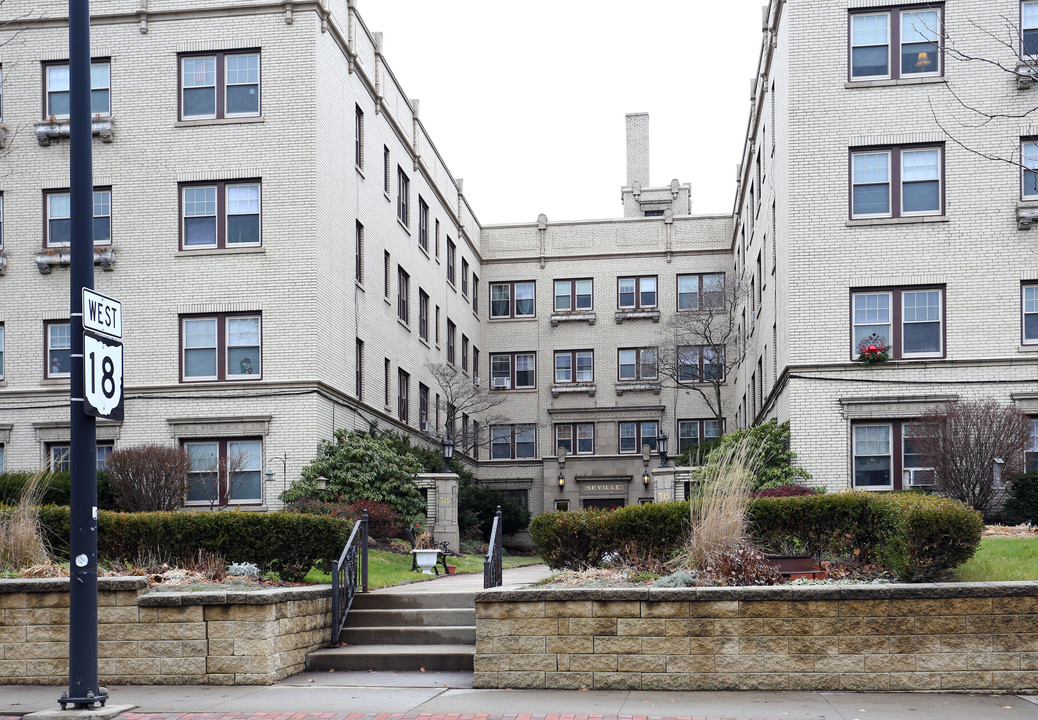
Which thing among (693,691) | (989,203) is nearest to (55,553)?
(693,691)

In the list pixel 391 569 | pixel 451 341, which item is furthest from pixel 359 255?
pixel 451 341

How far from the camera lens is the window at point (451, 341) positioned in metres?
42.7

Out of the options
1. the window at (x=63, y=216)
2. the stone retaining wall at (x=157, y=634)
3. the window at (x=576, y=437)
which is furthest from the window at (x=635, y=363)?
the stone retaining wall at (x=157, y=634)

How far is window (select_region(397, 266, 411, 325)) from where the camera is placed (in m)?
34.8

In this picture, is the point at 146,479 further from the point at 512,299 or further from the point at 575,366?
the point at 512,299

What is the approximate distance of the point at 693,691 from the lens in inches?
411

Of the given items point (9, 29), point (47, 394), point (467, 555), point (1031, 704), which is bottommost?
point (467, 555)

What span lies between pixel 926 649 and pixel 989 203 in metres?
17.3

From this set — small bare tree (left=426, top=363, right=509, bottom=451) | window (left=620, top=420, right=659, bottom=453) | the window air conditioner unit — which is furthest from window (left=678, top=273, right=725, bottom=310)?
the window air conditioner unit

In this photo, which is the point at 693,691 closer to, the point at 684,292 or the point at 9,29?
the point at 9,29

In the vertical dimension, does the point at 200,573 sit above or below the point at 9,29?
below

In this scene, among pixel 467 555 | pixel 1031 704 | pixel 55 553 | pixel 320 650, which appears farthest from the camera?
pixel 467 555

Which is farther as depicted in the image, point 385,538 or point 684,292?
point 684,292

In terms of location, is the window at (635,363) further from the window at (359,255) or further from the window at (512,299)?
the window at (359,255)
